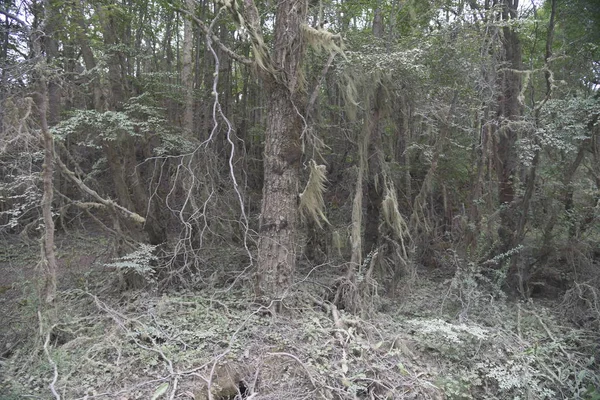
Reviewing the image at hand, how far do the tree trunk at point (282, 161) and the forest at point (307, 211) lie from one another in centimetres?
3

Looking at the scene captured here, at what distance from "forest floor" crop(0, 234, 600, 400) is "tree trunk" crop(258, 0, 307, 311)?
1.36 feet

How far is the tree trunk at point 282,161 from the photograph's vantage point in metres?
4.91

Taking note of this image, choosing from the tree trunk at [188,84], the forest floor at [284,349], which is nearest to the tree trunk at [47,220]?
the forest floor at [284,349]

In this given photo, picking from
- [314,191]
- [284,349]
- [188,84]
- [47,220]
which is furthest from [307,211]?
[188,84]

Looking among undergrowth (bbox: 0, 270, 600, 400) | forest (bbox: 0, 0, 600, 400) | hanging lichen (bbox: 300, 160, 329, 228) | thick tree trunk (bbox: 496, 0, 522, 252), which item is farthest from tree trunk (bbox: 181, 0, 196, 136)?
thick tree trunk (bbox: 496, 0, 522, 252)

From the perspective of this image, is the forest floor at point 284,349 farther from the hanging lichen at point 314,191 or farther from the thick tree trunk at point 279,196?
the hanging lichen at point 314,191

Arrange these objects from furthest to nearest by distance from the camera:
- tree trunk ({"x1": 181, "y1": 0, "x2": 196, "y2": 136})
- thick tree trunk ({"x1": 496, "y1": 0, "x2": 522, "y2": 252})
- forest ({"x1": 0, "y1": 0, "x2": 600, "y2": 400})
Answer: tree trunk ({"x1": 181, "y1": 0, "x2": 196, "y2": 136})
thick tree trunk ({"x1": 496, "y1": 0, "x2": 522, "y2": 252})
forest ({"x1": 0, "y1": 0, "x2": 600, "y2": 400})

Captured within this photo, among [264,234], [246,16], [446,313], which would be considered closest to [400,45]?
[246,16]

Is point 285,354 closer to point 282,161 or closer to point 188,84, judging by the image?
point 282,161

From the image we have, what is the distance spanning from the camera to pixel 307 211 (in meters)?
5.23

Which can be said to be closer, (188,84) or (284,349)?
(284,349)

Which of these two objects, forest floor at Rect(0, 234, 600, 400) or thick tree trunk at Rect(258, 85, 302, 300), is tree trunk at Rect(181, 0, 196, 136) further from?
forest floor at Rect(0, 234, 600, 400)

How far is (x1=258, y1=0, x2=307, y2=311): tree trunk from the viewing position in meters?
4.91

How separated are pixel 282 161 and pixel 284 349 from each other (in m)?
2.07
